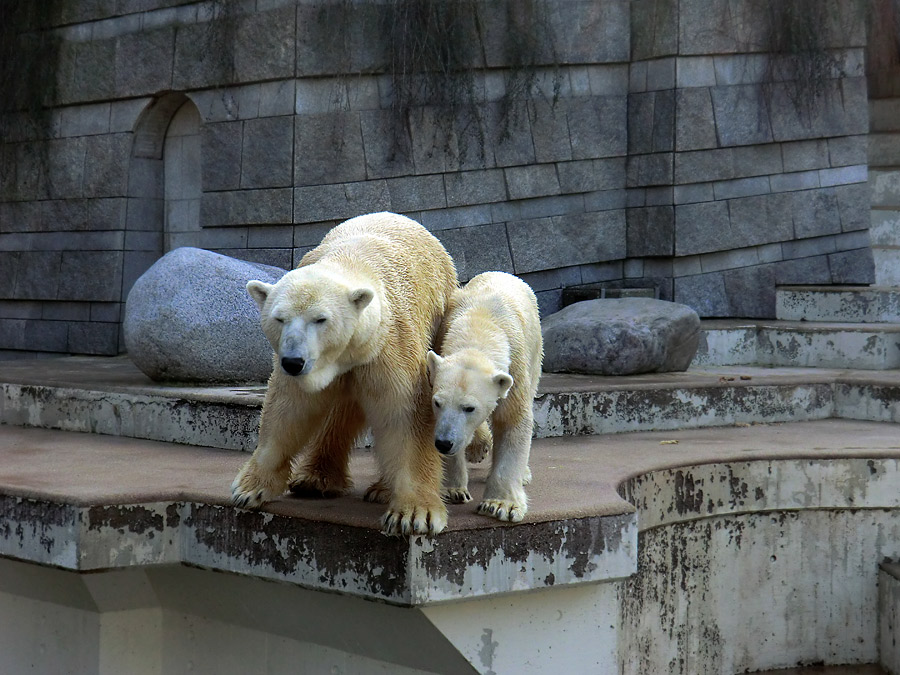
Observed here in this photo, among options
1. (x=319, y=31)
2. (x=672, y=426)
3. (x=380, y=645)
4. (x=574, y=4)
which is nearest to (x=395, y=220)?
(x=380, y=645)

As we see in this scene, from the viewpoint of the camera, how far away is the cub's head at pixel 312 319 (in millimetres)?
2840

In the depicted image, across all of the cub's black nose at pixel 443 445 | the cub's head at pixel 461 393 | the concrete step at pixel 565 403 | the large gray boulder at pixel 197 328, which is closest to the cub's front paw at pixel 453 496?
the cub's head at pixel 461 393

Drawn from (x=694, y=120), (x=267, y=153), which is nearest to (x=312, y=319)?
(x=267, y=153)

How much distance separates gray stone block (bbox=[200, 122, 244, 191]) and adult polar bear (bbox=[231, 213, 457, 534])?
4.32 metres

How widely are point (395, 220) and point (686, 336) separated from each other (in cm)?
339

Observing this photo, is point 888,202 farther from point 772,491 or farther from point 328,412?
point 328,412

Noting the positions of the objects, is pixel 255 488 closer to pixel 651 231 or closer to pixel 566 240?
pixel 566 240

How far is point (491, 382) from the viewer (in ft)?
10.2

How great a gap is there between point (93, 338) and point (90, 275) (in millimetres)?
484

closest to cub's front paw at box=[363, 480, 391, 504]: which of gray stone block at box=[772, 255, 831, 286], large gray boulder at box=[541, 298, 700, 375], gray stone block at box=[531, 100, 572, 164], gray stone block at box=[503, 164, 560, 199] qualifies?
large gray boulder at box=[541, 298, 700, 375]

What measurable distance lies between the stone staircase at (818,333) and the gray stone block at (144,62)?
13.8 feet

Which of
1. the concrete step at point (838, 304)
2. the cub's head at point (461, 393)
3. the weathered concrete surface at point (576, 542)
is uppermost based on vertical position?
the concrete step at point (838, 304)

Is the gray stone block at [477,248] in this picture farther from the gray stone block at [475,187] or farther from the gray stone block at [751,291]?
the gray stone block at [751,291]

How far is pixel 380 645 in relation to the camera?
3.55m
